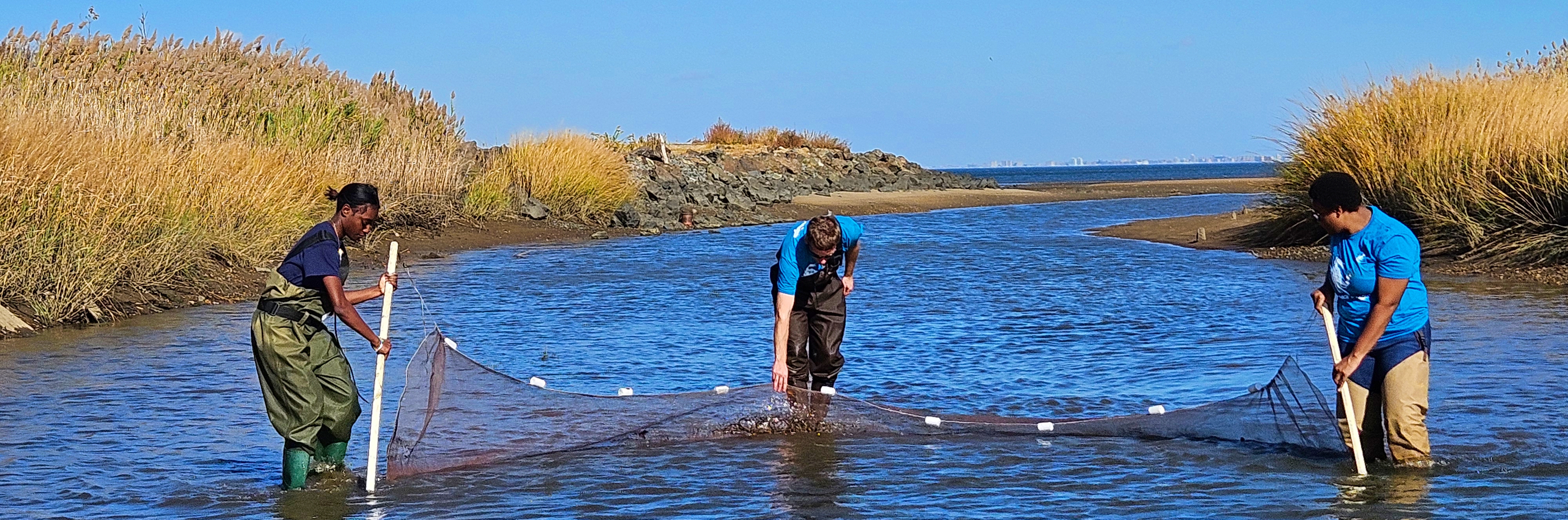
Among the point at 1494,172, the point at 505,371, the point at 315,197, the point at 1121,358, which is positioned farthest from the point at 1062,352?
the point at 315,197

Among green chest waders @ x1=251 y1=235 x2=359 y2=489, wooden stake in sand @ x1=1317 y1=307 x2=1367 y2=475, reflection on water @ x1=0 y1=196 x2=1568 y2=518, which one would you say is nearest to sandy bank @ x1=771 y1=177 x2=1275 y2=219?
reflection on water @ x1=0 y1=196 x2=1568 y2=518

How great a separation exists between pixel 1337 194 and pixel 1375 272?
1.13 ft

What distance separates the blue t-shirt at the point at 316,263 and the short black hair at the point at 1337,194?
13.0ft

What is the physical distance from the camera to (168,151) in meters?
15.0

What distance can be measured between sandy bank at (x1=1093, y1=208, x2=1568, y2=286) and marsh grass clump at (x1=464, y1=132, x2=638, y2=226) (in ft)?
30.3

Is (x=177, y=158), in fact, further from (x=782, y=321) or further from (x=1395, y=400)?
(x=1395, y=400)

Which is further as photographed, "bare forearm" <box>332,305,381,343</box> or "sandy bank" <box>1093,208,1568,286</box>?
"sandy bank" <box>1093,208,1568,286</box>

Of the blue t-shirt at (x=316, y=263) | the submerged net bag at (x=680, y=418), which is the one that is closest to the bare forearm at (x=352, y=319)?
the blue t-shirt at (x=316, y=263)

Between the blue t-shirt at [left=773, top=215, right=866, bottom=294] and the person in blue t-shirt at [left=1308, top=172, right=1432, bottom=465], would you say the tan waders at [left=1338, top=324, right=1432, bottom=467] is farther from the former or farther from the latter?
the blue t-shirt at [left=773, top=215, right=866, bottom=294]

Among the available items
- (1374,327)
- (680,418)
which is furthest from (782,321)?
(1374,327)

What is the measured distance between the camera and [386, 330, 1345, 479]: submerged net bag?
7.20 m

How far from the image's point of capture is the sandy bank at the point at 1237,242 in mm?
14211

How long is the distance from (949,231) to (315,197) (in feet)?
45.4

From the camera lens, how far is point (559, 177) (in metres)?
27.5
